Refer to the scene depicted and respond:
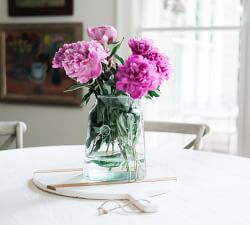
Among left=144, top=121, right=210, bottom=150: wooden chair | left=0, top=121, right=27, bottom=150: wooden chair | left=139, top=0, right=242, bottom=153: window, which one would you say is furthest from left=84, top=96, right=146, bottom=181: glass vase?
left=139, top=0, right=242, bottom=153: window

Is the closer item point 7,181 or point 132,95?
point 132,95

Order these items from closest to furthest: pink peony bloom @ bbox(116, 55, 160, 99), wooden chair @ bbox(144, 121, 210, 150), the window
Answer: pink peony bloom @ bbox(116, 55, 160, 99) < wooden chair @ bbox(144, 121, 210, 150) < the window

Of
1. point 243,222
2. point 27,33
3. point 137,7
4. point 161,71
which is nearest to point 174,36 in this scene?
point 137,7

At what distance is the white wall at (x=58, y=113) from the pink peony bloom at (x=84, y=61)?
75.2 inches

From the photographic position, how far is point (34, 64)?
11.0 feet

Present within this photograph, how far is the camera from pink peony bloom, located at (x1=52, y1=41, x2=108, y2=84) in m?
1.24

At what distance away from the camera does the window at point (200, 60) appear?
9.68 ft

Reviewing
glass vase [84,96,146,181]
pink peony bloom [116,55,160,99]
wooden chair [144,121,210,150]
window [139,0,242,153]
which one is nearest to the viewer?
pink peony bloom [116,55,160,99]

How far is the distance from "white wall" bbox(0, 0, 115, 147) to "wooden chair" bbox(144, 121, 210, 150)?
39.5 inches

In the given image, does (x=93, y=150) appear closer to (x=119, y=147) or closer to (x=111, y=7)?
(x=119, y=147)

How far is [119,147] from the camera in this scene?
4.43 feet

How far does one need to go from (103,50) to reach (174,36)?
190 centimetres

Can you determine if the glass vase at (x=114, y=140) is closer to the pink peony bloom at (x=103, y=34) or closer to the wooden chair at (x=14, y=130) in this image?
the pink peony bloom at (x=103, y=34)

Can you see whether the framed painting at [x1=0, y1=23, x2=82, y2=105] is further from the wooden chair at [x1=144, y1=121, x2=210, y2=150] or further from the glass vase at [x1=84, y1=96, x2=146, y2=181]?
the glass vase at [x1=84, y1=96, x2=146, y2=181]
